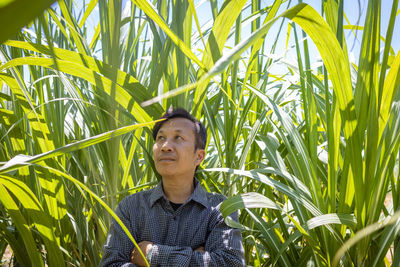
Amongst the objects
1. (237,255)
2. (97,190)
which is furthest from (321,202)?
(97,190)

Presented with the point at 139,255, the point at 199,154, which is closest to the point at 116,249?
the point at 139,255

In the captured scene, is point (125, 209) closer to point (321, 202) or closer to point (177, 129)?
point (177, 129)

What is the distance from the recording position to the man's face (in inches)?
37.5

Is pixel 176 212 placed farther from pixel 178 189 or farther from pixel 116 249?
pixel 116 249

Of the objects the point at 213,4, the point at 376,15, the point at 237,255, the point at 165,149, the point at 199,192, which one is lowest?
the point at 237,255

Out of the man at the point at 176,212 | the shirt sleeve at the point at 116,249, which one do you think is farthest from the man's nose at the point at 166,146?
the shirt sleeve at the point at 116,249

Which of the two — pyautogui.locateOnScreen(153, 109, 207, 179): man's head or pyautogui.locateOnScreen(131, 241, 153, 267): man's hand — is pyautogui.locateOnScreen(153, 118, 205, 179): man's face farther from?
pyautogui.locateOnScreen(131, 241, 153, 267): man's hand

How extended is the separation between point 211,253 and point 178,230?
120 millimetres

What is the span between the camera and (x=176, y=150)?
0.98 metres

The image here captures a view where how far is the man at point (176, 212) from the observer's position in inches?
35.6

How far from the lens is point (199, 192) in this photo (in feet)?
3.30

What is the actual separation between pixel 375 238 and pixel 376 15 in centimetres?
35

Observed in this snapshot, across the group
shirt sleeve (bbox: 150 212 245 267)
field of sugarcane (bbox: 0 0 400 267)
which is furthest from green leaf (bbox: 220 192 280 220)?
shirt sleeve (bbox: 150 212 245 267)

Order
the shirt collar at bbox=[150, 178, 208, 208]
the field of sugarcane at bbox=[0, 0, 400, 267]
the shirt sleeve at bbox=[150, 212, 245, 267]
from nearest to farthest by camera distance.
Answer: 1. the field of sugarcane at bbox=[0, 0, 400, 267]
2. the shirt sleeve at bbox=[150, 212, 245, 267]
3. the shirt collar at bbox=[150, 178, 208, 208]
